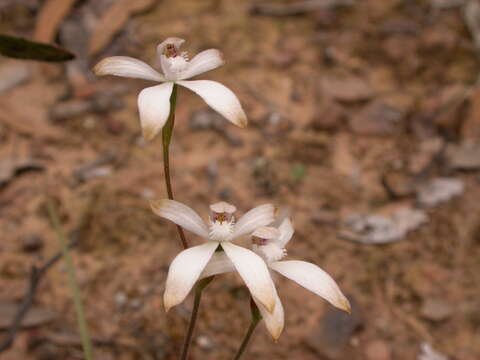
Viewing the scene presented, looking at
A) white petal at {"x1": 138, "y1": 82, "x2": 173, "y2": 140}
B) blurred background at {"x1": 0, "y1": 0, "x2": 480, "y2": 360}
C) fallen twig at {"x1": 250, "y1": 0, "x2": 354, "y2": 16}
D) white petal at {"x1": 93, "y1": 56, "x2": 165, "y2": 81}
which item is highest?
fallen twig at {"x1": 250, "y1": 0, "x2": 354, "y2": 16}

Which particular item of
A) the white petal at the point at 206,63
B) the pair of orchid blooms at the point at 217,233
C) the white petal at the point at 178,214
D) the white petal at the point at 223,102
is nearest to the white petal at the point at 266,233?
the pair of orchid blooms at the point at 217,233

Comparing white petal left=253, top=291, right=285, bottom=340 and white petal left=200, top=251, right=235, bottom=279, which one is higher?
white petal left=200, top=251, right=235, bottom=279

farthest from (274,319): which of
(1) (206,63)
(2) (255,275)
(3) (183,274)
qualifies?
(1) (206,63)

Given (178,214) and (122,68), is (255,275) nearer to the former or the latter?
(178,214)

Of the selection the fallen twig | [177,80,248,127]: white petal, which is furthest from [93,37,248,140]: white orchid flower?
the fallen twig

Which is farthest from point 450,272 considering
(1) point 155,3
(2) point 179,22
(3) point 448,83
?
(1) point 155,3

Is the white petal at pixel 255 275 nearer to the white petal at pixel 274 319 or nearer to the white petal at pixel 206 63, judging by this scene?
the white petal at pixel 274 319

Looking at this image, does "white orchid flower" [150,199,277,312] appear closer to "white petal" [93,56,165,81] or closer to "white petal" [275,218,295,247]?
"white petal" [275,218,295,247]

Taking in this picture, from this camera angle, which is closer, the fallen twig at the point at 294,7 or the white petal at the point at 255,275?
the white petal at the point at 255,275
